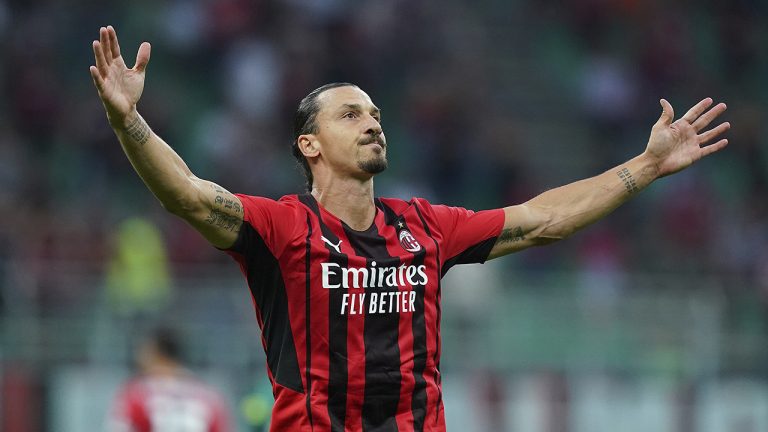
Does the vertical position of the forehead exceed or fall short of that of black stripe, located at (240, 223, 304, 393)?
it exceeds it

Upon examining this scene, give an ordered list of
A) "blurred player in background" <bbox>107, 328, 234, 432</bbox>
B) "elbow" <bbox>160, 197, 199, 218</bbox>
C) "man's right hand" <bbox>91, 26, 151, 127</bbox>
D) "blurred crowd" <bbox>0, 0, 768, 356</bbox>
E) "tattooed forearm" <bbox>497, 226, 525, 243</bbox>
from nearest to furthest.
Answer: "man's right hand" <bbox>91, 26, 151, 127</bbox> → "elbow" <bbox>160, 197, 199, 218</bbox> → "tattooed forearm" <bbox>497, 226, 525, 243</bbox> → "blurred player in background" <bbox>107, 328, 234, 432</bbox> → "blurred crowd" <bbox>0, 0, 768, 356</bbox>

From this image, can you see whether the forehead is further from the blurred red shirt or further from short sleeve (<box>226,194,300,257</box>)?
the blurred red shirt

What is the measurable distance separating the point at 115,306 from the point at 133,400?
11.3ft

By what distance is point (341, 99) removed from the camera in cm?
554

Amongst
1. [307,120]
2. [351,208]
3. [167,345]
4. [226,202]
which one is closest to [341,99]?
[307,120]

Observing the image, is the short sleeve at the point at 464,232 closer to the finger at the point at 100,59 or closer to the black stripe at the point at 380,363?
the black stripe at the point at 380,363

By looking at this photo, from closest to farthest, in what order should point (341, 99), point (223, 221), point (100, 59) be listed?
point (100, 59) < point (223, 221) < point (341, 99)

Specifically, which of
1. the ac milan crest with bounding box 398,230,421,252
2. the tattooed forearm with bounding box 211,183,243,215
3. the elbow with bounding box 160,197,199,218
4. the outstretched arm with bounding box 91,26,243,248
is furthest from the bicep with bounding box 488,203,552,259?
the elbow with bounding box 160,197,199,218

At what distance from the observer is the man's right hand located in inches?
187

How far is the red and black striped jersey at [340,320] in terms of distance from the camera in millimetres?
5039

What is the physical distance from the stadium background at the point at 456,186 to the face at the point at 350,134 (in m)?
3.71

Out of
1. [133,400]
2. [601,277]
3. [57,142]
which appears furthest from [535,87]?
[133,400]

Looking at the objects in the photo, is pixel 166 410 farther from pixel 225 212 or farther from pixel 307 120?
pixel 225 212

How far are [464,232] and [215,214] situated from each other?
43.9 inches
